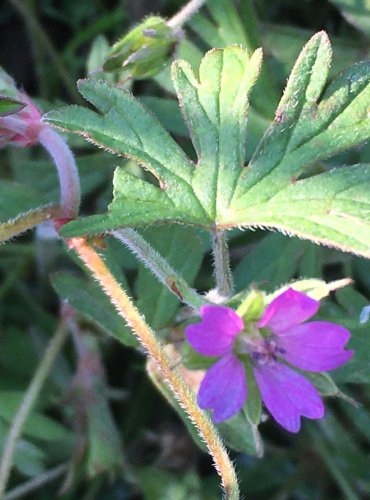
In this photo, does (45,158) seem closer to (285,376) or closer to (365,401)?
(365,401)

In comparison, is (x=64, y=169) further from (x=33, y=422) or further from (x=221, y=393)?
(x=33, y=422)

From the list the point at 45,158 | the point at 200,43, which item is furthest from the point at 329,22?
the point at 45,158

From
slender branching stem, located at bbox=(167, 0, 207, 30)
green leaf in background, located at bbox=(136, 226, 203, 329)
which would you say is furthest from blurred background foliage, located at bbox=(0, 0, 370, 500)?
slender branching stem, located at bbox=(167, 0, 207, 30)

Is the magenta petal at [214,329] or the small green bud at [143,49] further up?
the small green bud at [143,49]

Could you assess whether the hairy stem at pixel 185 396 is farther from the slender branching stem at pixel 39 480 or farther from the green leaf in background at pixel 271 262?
the slender branching stem at pixel 39 480

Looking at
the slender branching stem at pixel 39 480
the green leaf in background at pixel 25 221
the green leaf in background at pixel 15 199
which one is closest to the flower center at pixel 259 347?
the green leaf in background at pixel 25 221

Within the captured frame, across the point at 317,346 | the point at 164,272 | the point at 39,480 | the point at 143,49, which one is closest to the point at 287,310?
the point at 317,346

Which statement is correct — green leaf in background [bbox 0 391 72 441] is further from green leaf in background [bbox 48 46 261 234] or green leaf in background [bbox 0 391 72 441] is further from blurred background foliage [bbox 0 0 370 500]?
green leaf in background [bbox 48 46 261 234]
